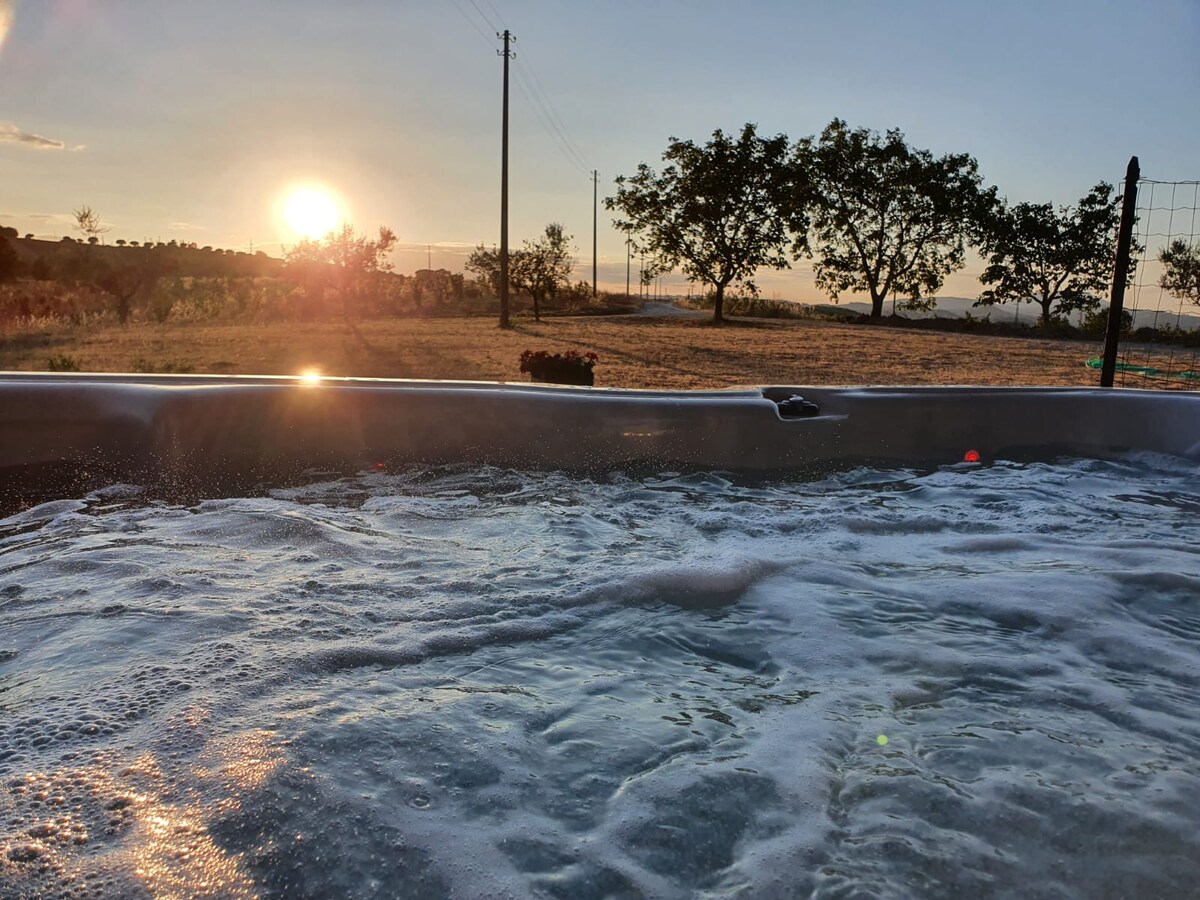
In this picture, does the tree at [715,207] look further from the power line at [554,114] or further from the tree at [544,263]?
the power line at [554,114]

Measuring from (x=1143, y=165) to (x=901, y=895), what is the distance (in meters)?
4.53

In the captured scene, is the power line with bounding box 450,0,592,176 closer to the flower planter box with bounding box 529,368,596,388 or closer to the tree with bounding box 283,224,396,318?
the tree with bounding box 283,224,396,318

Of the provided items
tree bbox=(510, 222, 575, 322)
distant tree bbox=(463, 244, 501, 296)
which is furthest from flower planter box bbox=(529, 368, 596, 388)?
distant tree bbox=(463, 244, 501, 296)

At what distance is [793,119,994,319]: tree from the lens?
16188 millimetres

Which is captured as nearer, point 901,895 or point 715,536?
point 901,895

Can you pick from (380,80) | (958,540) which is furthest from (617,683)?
(380,80)

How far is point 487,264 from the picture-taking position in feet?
60.0

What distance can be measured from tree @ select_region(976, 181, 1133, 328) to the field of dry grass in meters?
3.98

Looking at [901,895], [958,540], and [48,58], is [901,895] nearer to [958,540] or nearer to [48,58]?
[958,540]

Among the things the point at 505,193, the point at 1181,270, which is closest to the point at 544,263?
the point at 505,193

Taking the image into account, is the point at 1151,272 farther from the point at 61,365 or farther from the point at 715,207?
the point at 715,207

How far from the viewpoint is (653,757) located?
1197 mm

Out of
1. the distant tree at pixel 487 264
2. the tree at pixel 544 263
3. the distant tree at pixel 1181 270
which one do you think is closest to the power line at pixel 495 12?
the tree at pixel 544 263

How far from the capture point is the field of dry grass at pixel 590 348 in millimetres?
6934
